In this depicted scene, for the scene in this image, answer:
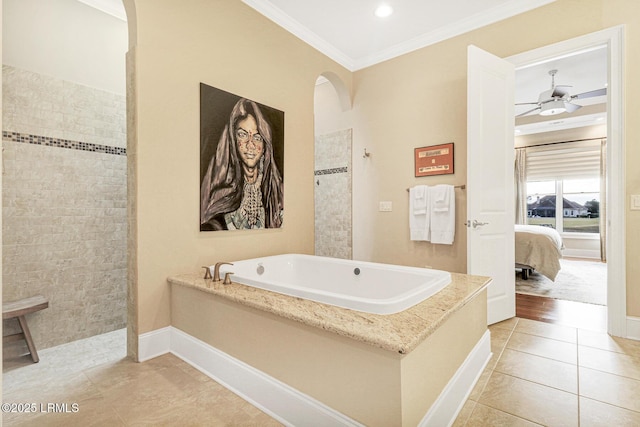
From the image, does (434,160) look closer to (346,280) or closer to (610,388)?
(346,280)

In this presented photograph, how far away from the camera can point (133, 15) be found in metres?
2.12

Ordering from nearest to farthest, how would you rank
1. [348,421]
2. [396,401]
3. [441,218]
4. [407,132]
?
[396,401] → [348,421] → [441,218] → [407,132]

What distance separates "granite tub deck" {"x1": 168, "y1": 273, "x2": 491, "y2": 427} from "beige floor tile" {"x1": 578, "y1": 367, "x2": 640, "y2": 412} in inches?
20.3

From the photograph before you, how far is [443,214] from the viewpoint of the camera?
315 centimetres

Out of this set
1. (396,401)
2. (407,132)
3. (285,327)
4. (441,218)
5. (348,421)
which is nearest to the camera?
(396,401)

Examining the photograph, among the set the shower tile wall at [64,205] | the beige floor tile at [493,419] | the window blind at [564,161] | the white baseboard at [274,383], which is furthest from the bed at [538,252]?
the shower tile wall at [64,205]

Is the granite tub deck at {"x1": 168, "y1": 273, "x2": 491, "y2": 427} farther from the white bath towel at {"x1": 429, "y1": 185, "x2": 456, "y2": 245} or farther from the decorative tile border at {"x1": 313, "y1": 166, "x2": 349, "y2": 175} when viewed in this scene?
the decorative tile border at {"x1": 313, "y1": 166, "x2": 349, "y2": 175}

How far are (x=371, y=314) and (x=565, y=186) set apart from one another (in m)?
6.99

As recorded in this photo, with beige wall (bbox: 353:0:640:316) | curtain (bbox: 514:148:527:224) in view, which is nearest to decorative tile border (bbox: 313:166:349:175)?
beige wall (bbox: 353:0:640:316)

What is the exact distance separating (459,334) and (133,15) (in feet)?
9.03

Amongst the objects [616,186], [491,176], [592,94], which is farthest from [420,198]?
[592,94]

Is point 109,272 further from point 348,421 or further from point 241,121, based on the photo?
point 348,421

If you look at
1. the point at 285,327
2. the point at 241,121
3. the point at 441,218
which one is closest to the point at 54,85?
the point at 241,121

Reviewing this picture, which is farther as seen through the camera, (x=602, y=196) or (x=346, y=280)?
(x=602, y=196)
